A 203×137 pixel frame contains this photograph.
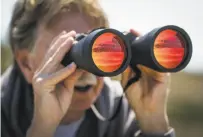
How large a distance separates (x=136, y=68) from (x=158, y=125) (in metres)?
0.13

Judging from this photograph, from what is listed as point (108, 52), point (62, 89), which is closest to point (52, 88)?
point (62, 89)

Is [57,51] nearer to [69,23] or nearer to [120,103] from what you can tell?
[69,23]

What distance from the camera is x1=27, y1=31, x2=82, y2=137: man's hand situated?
95 centimetres

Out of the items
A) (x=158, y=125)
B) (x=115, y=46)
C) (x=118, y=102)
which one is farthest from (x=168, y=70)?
(x=118, y=102)

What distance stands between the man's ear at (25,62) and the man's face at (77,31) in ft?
→ 0.06

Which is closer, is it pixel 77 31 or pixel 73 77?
pixel 73 77

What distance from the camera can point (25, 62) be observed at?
3.74 ft

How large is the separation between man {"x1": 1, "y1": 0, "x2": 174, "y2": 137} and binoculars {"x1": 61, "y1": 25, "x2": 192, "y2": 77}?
6 cm

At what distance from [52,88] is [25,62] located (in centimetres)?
19

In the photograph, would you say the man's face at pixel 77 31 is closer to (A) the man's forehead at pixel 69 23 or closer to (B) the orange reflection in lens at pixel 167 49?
(A) the man's forehead at pixel 69 23

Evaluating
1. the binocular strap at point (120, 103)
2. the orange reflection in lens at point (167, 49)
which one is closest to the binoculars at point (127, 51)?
the orange reflection in lens at point (167, 49)

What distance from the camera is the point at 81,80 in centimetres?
103

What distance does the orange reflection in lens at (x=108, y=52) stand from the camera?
875 mm

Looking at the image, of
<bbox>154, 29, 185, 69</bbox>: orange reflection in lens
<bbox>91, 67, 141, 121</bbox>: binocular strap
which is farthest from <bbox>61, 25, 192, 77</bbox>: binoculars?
<bbox>91, 67, 141, 121</bbox>: binocular strap
